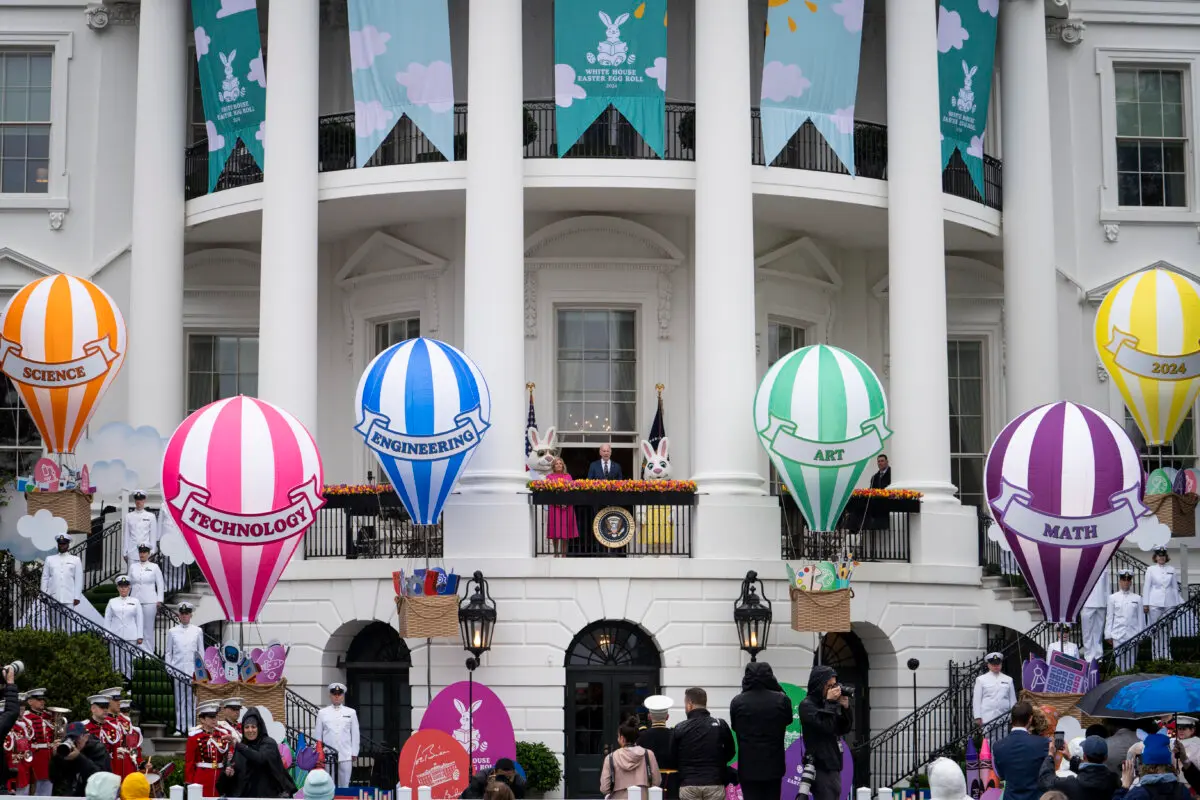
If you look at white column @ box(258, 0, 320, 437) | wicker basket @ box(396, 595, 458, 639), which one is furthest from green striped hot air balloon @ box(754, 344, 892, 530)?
white column @ box(258, 0, 320, 437)

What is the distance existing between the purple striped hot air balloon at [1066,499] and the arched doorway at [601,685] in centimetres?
581

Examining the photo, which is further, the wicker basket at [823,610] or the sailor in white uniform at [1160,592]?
the sailor in white uniform at [1160,592]

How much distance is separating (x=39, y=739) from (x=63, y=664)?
4117mm

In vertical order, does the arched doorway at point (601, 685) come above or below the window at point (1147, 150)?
below

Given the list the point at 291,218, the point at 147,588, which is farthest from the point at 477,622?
the point at 291,218

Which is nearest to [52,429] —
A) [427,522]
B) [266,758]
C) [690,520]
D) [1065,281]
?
[427,522]

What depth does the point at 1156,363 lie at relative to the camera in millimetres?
28219

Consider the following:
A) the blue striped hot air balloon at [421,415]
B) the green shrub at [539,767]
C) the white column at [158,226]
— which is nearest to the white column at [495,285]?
the blue striped hot air balloon at [421,415]

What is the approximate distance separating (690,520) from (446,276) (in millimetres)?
6525

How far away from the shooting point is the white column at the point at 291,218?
29953mm

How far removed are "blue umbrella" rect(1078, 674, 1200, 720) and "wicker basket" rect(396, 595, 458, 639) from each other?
383 inches

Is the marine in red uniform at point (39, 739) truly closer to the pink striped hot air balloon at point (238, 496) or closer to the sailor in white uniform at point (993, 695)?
the pink striped hot air balloon at point (238, 496)

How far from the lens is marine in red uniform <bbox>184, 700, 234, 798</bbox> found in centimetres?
1939

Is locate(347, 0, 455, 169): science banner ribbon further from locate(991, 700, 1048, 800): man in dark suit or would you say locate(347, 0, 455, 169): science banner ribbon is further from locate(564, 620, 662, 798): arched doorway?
locate(991, 700, 1048, 800): man in dark suit
